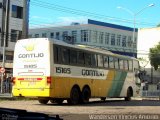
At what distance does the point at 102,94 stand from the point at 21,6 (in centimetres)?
4122

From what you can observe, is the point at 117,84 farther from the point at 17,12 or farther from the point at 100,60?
the point at 17,12

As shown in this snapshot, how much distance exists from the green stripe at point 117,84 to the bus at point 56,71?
1717 millimetres

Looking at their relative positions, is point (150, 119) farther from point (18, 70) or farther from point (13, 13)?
point (13, 13)

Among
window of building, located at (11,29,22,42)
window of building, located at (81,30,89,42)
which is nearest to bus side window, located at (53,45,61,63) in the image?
window of building, located at (11,29,22,42)

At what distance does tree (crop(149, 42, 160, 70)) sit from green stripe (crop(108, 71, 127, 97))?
44677mm

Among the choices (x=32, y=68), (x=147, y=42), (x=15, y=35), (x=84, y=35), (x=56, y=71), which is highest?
(x=84, y=35)

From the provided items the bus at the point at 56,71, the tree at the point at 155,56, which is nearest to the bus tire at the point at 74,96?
the bus at the point at 56,71

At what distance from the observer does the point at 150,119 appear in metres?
17.5

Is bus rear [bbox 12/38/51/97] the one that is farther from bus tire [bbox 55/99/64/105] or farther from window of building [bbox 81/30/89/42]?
window of building [bbox 81/30/89/42]

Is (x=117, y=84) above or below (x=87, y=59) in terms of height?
below

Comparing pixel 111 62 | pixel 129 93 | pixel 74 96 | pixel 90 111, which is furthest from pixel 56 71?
pixel 129 93

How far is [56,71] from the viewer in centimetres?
2364

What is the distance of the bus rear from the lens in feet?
76.8

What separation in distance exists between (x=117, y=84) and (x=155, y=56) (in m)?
46.1
